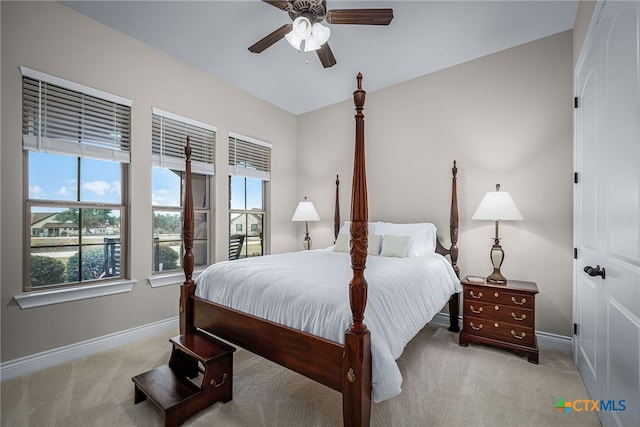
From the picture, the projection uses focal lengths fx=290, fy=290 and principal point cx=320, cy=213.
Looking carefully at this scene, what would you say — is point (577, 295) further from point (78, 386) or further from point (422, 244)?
point (78, 386)

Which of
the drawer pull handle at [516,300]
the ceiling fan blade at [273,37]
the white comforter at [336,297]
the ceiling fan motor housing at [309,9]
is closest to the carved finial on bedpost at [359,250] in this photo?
the white comforter at [336,297]

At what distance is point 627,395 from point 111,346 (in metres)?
3.68

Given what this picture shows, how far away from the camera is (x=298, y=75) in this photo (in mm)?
3654

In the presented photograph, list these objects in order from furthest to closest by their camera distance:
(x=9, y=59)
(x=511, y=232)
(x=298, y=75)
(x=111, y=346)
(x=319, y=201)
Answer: (x=319, y=201) < (x=298, y=75) < (x=511, y=232) < (x=111, y=346) < (x=9, y=59)

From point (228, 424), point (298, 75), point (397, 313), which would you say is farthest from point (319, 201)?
point (228, 424)

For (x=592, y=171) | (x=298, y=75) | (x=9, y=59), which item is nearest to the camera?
(x=592, y=171)

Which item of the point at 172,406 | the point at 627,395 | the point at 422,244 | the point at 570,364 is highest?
the point at 422,244

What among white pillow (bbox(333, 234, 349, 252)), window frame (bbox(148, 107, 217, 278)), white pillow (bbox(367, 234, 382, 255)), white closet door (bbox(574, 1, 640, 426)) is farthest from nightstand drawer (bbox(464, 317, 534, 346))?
window frame (bbox(148, 107, 217, 278))

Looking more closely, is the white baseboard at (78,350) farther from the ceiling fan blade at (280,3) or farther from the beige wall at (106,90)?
the ceiling fan blade at (280,3)

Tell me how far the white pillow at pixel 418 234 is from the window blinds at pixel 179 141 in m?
2.31

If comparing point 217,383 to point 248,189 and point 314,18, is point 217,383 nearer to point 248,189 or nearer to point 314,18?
point 314,18

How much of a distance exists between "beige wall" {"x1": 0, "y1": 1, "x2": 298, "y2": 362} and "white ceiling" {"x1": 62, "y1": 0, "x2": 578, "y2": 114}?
0.19m

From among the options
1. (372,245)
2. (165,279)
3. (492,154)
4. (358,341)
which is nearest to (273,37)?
(372,245)

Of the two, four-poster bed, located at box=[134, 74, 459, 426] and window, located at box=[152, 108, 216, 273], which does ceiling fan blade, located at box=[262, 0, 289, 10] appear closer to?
four-poster bed, located at box=[134, 74, 459, 426]
